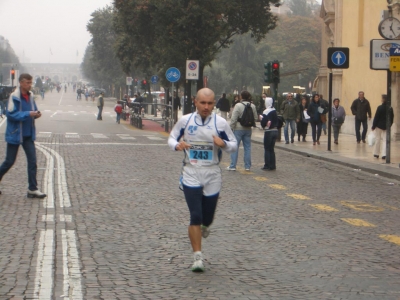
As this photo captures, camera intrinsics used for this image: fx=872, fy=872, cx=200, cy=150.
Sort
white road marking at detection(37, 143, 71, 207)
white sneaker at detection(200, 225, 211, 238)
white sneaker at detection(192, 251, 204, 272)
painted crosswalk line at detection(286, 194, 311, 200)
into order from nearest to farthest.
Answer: white sneaker at detection(192, 251, 204, 272) < white sneaker at detection(200, 225, 211, 238) < white road marking at detection(37, 143, 71, 207) < painted crosswalk line at detection(286, 194, 311, 200)

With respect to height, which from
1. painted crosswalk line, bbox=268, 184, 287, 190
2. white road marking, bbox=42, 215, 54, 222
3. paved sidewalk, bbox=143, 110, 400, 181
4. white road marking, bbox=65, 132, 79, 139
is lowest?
painted crosswalk line, bbox=268, 184, 287, 190

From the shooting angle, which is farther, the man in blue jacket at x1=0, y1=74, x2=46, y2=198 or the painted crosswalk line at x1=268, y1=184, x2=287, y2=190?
the painted crosswalk line at x1=268, y1=184, x2=287, y2=190

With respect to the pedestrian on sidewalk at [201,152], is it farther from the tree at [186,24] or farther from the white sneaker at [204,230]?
the tree at [186,24]

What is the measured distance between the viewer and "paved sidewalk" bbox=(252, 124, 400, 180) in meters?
18.9

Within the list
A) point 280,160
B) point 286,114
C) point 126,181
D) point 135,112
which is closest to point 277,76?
point 286,114

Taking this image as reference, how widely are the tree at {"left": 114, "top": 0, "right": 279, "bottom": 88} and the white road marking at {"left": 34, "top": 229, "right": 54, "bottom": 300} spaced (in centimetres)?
3120

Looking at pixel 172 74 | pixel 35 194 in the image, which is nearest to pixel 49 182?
pixel 35 194

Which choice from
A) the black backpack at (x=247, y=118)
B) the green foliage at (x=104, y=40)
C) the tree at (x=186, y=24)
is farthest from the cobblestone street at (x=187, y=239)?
the green foliage at (x=104, y=40)

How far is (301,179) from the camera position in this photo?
16.7m

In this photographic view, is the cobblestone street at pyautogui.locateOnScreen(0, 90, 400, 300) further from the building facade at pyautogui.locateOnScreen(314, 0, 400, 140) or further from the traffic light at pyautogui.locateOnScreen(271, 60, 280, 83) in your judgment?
the building facade at pyautogui.locateOnScreen(314, 0, 400, 140)

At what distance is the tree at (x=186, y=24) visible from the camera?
39938 millimetres

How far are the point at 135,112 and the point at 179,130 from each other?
33.4 meters

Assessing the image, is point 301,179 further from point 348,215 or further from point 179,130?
point 179,130

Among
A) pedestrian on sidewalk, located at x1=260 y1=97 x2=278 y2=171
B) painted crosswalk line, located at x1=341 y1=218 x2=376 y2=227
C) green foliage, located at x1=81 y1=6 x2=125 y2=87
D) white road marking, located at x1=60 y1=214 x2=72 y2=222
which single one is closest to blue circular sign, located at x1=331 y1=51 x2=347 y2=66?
pedestrian on sidewalk, located at x1=260 y1=97 x2=278 y2=171
